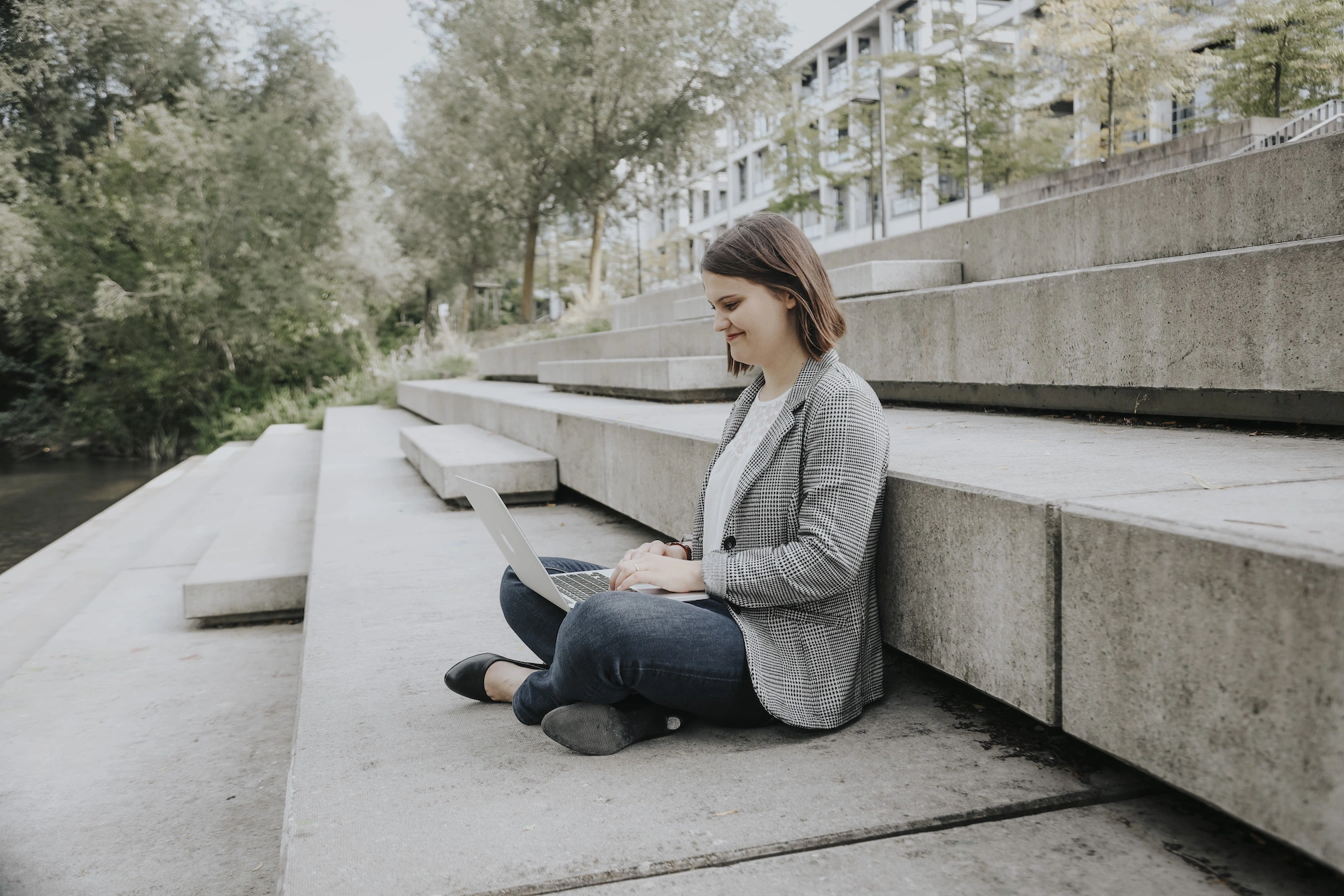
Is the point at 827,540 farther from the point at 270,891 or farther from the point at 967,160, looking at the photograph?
the point at 967,160

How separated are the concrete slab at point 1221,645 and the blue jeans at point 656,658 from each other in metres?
0.72

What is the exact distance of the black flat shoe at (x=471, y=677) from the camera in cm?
260

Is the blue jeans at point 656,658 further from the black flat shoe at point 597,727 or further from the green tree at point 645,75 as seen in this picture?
the green tree at point 645,75

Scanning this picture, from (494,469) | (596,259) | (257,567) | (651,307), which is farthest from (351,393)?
(257,567)

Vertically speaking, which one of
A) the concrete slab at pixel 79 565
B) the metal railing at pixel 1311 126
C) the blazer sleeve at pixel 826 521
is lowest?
the concrete slab at pixel 79 565

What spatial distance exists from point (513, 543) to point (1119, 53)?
46.9 ft

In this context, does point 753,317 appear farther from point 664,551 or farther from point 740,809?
point 740,809

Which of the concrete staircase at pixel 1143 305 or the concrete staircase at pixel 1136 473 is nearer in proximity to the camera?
the concrete staircase at pixel 1136 473

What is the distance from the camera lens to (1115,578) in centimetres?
167

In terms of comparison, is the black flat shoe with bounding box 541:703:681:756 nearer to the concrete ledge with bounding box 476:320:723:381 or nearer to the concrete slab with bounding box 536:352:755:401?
the concrete slab with bounding box 536:352:755:401

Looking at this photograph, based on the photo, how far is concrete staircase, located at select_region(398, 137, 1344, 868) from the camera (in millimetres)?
1407

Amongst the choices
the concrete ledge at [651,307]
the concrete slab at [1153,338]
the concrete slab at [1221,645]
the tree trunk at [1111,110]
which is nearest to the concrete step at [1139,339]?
the concrete slab at [1153,338]

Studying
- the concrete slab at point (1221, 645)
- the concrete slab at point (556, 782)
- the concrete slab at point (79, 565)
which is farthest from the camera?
the concrete slab at point (79, 565)

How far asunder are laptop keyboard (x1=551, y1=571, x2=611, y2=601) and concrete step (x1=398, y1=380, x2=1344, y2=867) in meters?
0.74
